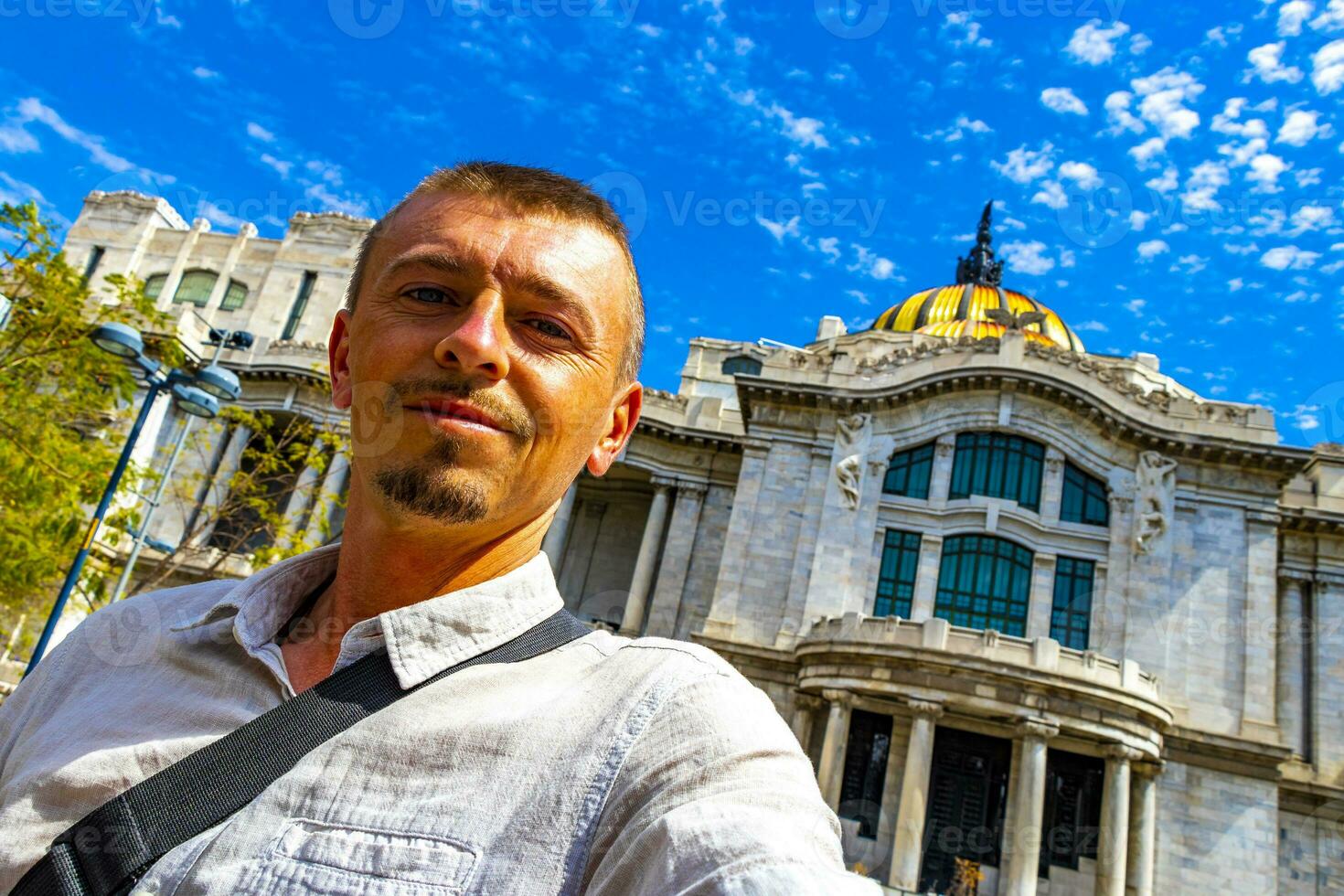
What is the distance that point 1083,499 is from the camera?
27516mm

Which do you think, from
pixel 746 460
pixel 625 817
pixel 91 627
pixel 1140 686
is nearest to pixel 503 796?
pixel 625 817

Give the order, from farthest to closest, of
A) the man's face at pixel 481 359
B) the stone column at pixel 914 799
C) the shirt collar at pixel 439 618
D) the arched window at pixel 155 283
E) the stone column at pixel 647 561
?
1. the arched window at pixel 155 283
2. the stone column at pixel 647 561
3. the stone column at pixel 914 799
4. the man's face at pixel 481 359
5. the shirt collar at pixel 439 618

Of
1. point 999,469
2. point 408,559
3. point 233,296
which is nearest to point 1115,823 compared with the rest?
point 999,469

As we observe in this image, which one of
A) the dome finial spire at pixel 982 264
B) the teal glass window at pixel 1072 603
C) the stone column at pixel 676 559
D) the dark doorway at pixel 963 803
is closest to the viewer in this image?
the dark doorway at pixel 963 803

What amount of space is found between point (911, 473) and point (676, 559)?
8355 millimetres

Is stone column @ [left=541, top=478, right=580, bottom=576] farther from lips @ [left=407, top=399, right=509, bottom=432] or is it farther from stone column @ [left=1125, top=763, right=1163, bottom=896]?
lips @ [left=407, top=399, right=509, bottom=432]

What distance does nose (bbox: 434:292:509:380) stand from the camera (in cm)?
171

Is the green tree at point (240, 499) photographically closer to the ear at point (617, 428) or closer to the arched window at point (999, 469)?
the arched window at point (999, 469)

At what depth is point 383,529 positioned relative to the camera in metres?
1.82

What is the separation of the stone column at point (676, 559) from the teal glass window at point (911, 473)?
6.88 metres

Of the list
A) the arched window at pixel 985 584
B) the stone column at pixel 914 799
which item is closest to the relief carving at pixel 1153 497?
the arched window at pixel 985 584

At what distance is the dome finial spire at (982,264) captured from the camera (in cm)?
5770

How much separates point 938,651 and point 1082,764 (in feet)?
19.6

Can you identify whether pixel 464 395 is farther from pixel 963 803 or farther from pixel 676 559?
pixel 676 559
